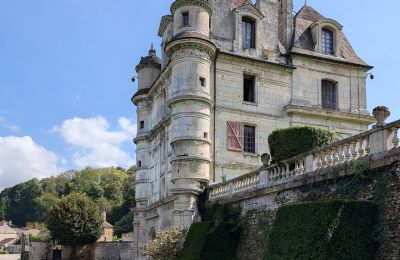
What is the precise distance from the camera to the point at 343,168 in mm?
13430

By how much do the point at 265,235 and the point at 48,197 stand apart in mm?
87702

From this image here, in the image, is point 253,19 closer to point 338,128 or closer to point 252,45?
point 252,45

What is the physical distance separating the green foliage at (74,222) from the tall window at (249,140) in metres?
26.7

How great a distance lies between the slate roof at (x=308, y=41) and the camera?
1126 inches

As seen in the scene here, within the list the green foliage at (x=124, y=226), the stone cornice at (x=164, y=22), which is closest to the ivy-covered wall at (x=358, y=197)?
the stone cornice at (x=164, y=22)

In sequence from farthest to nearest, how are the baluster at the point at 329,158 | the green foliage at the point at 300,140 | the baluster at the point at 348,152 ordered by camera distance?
the green foliage at the point at 300,140 < the baluster at the point at 329,158 < the baluster at the point at 348,152

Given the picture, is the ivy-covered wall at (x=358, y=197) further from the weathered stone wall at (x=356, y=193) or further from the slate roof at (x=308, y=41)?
the slate roof at (x=308, y=41)

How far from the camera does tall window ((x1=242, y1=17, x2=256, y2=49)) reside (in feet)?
90.9

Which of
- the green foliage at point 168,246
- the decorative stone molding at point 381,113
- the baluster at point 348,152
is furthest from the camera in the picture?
the green foliage at point 168,246

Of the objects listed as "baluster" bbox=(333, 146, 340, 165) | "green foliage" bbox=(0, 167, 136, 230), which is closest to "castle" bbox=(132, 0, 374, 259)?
"baluster" bbox=(333, 146, 340, 165)

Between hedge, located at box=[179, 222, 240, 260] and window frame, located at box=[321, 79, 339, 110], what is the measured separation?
1172 cm

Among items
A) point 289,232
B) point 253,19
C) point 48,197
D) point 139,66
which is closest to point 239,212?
point 289,232

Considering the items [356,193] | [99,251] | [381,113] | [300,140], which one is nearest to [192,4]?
[300,140]

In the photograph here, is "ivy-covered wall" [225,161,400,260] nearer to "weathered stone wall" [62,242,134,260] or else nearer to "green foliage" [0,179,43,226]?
"weathered stone wall" [62,242,134,260]
